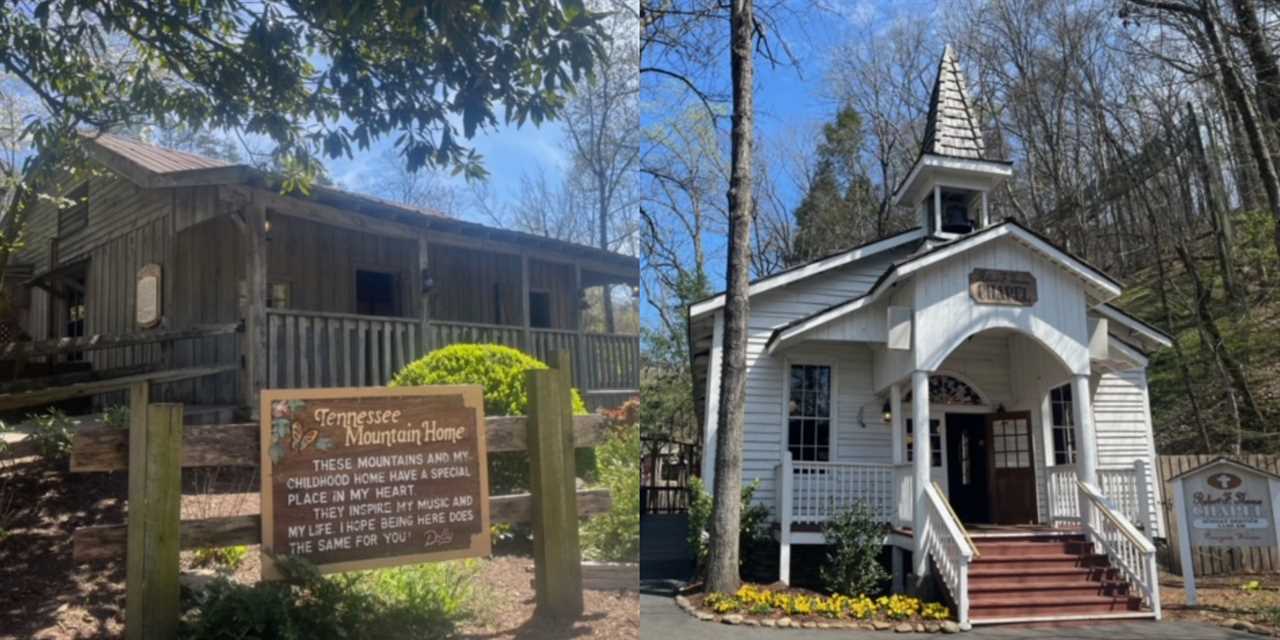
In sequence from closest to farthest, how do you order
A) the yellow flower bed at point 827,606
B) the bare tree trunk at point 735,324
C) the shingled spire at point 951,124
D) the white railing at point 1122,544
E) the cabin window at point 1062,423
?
the yellow flower bed at point 827,606 < the white railing at point 1122,544 < the bare tree trunk at point 735,324 < the cabin window at point 1062,423 < the shingled spire at point 951,124

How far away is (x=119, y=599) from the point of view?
2316mm

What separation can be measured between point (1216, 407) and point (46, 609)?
12.0 m

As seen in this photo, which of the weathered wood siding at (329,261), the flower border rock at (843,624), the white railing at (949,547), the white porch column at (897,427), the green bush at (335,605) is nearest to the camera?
the green bush at (335,605)

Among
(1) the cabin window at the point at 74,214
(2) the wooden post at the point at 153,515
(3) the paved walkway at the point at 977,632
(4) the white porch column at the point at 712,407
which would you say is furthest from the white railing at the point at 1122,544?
(1) the cabin window at the point at 74,214

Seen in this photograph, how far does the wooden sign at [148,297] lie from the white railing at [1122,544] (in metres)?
6.84

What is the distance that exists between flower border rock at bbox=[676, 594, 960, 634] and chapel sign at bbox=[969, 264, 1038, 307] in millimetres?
2978

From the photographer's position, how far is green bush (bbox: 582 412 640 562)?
2.85 m

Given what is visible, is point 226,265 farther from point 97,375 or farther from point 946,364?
point 946,364

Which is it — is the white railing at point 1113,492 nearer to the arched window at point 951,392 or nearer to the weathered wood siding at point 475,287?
the arched window at point 951,392

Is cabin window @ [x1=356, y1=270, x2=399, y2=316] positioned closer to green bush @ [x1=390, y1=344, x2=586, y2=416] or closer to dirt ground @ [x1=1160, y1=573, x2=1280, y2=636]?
green bush @ [x1=390, y1=344, x2=586, y2=416]

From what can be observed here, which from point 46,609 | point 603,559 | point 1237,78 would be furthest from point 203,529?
point 1237,78

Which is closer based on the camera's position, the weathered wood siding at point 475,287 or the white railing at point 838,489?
the weathered wood siding at point 475,287

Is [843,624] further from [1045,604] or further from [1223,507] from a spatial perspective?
[1223,507]

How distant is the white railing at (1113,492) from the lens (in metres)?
7.37
